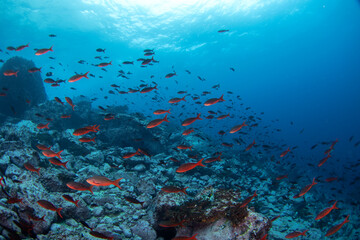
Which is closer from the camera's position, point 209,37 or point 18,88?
point 18,88

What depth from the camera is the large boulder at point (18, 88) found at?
53.7 ft

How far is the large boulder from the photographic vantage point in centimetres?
1638

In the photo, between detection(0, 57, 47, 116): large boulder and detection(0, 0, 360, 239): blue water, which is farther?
detection(0, 0, 360, 239): blue water

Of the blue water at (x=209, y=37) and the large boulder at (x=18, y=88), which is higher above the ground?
the blue water at (x=209, y=37)

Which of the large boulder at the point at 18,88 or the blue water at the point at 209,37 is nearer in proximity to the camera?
the large boulder at the point at 18,88

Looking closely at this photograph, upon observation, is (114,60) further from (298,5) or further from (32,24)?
(298,5)

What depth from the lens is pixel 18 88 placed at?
1678 cm

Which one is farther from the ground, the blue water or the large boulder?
the blue water

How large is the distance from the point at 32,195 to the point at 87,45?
132 ft

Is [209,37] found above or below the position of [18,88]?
above

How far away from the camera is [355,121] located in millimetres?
103375

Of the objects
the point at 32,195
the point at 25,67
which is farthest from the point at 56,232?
the point at 25,67

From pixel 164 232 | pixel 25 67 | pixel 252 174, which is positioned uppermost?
pixel 25 67

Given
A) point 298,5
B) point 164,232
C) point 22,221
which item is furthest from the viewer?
point 298,5
